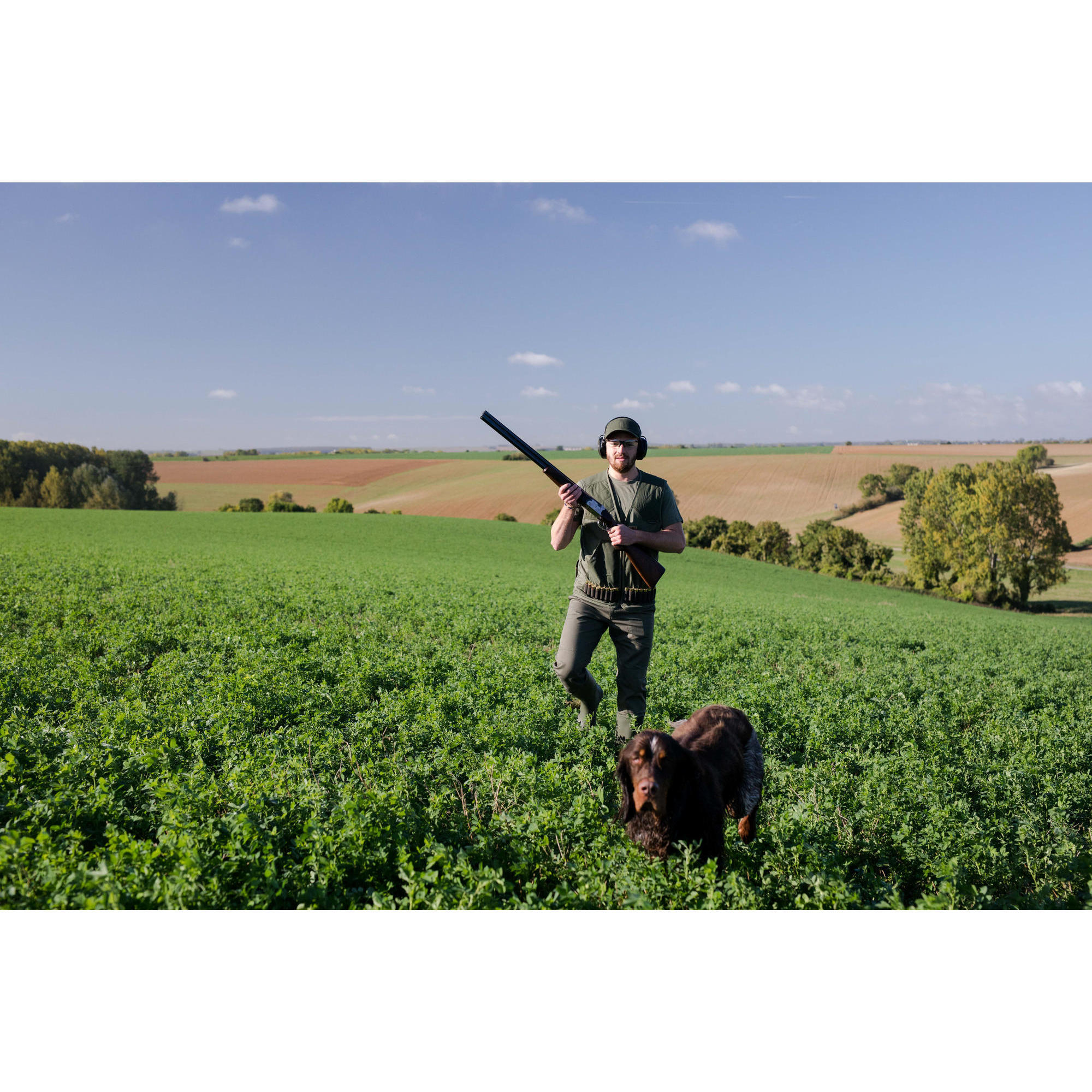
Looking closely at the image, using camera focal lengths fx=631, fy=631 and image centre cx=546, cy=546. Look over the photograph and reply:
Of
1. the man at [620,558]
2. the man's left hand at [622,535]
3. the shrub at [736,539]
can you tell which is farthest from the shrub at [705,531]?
the man's left hand at [622,535]

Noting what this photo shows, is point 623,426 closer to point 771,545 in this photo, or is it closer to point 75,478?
point 771,545

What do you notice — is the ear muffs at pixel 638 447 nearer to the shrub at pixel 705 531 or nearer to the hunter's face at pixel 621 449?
the hunter's face at pixel 621 449

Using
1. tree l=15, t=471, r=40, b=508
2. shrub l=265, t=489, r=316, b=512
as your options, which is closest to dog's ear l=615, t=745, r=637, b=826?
shrub l=265, t=489, r=316, b=512

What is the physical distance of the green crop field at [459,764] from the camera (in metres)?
3.67

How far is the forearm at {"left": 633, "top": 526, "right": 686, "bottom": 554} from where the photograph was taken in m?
5.49

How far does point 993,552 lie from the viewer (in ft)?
156

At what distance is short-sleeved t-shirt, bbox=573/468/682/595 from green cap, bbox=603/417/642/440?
38 centimetres

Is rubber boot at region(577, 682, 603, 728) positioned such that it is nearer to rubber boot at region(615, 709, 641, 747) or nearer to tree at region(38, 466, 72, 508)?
rubber boot at region(615, 709, 641, 747)

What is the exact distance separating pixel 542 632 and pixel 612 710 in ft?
15.7

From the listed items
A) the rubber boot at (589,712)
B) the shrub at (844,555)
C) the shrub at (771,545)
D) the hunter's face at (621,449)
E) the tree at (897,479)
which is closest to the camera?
the hunter's face at (621,449)

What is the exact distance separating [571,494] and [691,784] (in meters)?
2.58

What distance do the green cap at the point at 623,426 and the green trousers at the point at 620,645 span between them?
5.02 ft

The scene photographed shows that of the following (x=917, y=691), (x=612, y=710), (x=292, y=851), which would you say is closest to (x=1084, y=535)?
(x=917, y=691)
